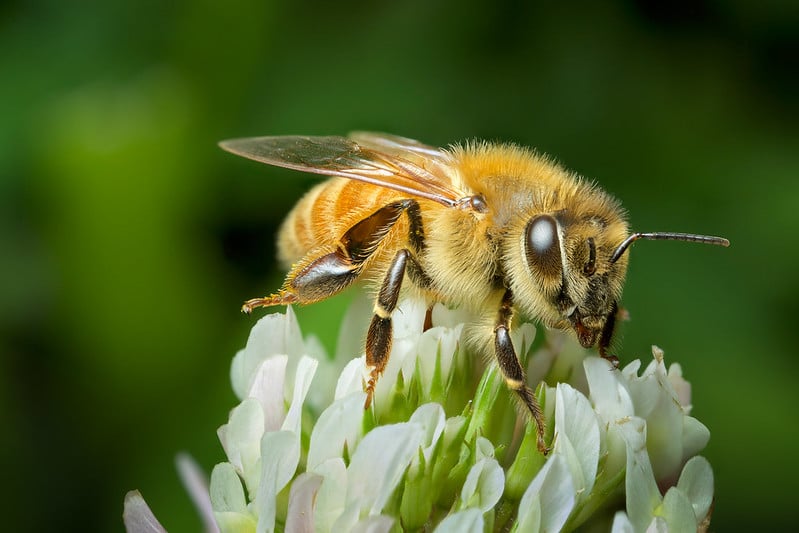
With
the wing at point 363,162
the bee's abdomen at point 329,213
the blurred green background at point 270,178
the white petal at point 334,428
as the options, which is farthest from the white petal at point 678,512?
the blurred green background at point 270,178

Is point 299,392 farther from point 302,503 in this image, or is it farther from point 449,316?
point 449,316

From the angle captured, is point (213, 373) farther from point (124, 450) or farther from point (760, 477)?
point (760, 477)

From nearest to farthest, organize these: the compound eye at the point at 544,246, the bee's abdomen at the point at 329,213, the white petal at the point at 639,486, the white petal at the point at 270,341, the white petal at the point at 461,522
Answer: the white petal at the point at 461,522
the white petal at the point at 639,486
the compound eye at the point at 544,246
the white petal at the point at 270,341
the bee's abdomen at the point at 329,213

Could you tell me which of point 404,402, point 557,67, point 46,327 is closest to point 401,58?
point 557,67

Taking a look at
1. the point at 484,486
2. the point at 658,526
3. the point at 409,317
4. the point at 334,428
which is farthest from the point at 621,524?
the point at 409,317

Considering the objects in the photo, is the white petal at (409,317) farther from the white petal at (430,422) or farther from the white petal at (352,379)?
the white petal at (430,422)

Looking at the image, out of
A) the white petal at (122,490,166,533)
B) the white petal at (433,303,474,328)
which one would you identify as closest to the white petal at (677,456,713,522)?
the white petal at (433,303,474,328)

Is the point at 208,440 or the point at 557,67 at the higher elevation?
the point at 557,67
